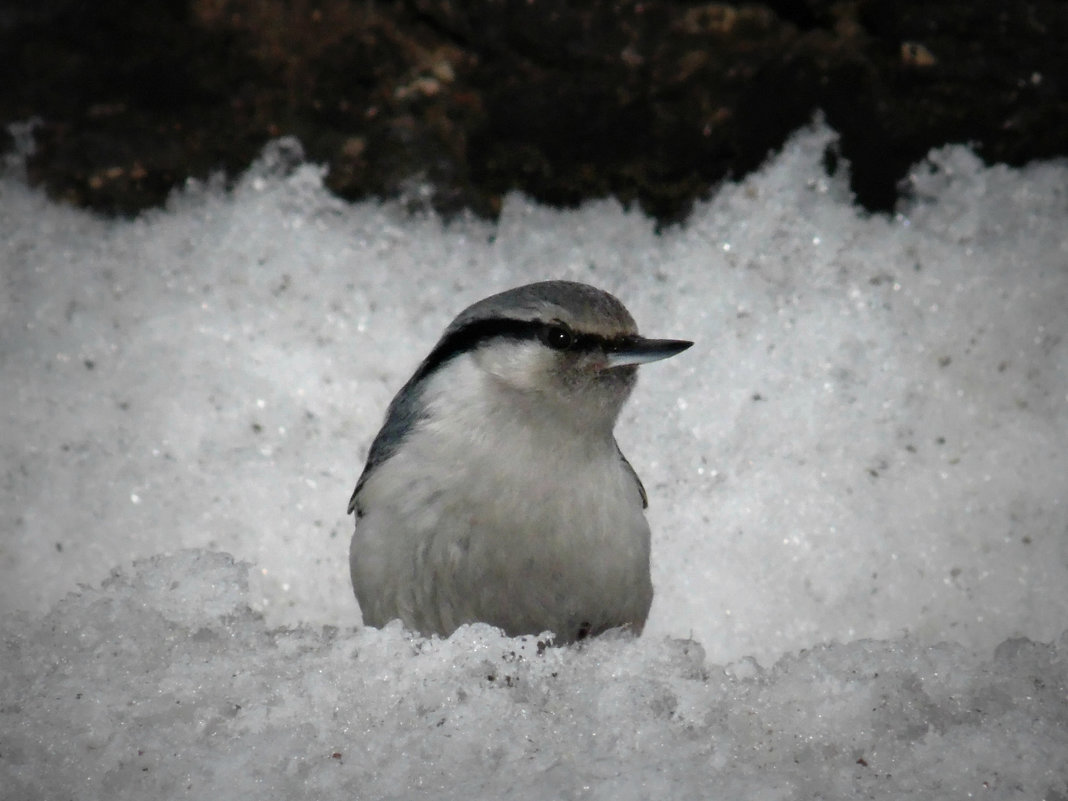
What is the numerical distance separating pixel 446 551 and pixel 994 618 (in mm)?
1761

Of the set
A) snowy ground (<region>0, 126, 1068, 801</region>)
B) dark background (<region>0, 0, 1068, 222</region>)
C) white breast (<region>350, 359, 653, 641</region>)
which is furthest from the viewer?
dark background (<region>0, 0, 1068, 222</region>)

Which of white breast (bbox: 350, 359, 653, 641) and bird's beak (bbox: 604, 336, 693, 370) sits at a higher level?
bird's beak (bbox: 604, 336, 693, 370)

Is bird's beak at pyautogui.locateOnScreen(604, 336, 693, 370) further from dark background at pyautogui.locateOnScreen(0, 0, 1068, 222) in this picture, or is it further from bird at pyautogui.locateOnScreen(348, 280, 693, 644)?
dark background at pyautogui.locateOnScreen(0, 0, 1068, 222)

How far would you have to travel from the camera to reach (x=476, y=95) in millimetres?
3648

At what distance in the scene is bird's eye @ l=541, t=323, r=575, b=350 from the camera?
246 centimetres

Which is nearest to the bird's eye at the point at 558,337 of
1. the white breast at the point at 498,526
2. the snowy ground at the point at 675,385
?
the white breast at the point at 498,526

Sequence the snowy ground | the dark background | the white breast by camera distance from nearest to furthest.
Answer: the white breast < the snowy ground < the dark background

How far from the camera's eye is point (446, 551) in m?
2.41

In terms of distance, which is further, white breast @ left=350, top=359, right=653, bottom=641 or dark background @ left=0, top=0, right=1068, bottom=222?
dark background @ left=0, top=0, right=1068, bottom=222

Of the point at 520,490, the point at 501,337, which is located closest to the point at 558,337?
the point at 501,337

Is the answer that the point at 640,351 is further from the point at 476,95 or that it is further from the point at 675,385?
the point at 476,95

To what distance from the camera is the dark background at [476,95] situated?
11.8 feet

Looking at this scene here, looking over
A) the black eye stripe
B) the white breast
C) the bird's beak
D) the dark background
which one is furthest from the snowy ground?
the bird's beak

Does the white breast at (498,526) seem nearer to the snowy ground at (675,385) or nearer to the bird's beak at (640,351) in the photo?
the bird's beak at (640,351)
